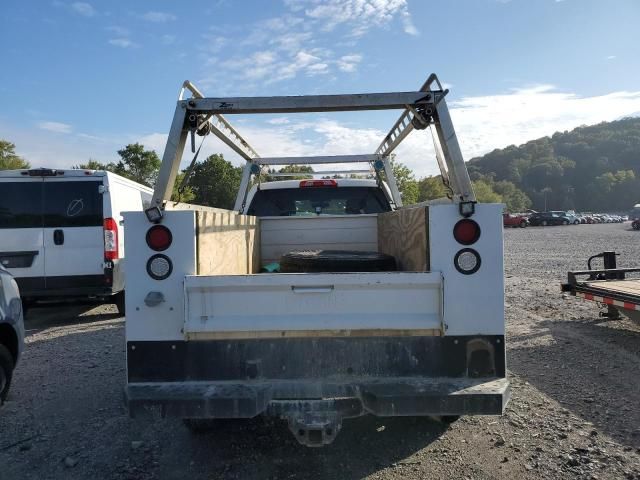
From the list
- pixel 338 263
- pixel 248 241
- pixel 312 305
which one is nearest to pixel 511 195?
pixel 248 241

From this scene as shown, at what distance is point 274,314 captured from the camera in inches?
116

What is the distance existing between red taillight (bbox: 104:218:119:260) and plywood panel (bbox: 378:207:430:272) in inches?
201

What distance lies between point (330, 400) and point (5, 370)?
3372 mm

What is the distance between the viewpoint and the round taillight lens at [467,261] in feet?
9.61

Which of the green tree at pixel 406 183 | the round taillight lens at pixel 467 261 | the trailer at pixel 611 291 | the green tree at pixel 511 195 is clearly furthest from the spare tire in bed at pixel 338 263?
the green tree at pixel 511 195

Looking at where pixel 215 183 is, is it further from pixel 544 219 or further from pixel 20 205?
pixel 544 219

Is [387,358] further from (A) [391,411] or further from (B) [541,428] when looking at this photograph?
(B) [541,428]

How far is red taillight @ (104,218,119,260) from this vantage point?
26.6 feet

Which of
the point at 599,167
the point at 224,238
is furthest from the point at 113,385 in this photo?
the point at 599,167

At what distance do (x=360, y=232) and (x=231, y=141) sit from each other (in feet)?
5.19

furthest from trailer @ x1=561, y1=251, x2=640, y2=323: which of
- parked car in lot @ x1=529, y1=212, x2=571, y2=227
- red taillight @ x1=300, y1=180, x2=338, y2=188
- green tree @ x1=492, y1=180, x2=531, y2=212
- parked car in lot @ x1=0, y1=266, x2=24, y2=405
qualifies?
green tree @ x1=492, y1=180, x2=531, y2=212

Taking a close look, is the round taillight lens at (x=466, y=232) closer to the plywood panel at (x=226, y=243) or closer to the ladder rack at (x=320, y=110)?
the ladder rack at (x=320, y=110)

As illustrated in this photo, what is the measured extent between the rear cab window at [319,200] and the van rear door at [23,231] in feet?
14.3

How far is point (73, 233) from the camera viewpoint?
26.7 ft
